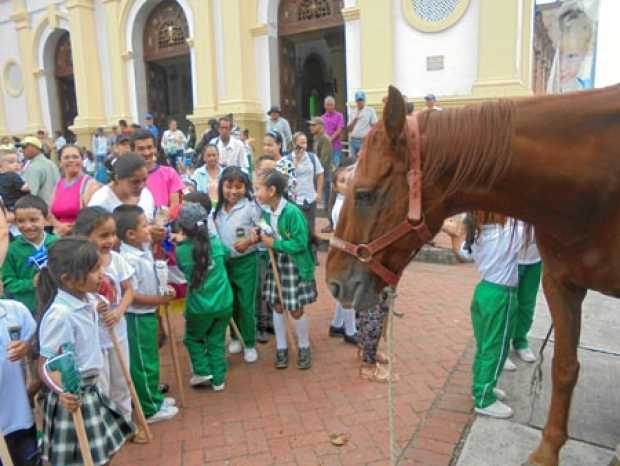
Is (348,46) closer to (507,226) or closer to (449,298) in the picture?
(449,298)

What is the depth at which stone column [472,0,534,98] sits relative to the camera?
9.48 meters

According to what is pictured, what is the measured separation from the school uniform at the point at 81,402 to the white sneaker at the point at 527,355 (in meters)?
3.00

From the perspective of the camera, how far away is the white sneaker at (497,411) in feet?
9.89

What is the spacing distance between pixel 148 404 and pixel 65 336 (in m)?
1.20

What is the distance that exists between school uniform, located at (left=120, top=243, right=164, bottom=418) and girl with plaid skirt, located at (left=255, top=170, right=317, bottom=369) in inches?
40.1

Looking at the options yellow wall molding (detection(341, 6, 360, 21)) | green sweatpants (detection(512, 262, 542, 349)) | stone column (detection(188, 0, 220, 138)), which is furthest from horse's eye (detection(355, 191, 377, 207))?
stone column (detection(188, 0, 220, 138))

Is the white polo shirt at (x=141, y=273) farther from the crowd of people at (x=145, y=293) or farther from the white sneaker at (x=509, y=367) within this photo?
the white sneaker at (x=509, y=367)

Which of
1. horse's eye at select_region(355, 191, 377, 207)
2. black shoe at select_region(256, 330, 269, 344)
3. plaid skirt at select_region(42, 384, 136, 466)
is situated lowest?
black shoe at select_region(256, 330, 269, 344)

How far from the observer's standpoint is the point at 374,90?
10.8 m

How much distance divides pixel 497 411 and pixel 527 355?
1.02 meters

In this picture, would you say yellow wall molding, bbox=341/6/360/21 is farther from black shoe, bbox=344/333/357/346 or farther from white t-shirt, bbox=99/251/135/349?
white t-shirt, bbox=99/251/135/349

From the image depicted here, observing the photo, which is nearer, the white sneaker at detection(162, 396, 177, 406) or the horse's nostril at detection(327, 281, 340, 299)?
the horse's nostril at detection(327, 281, 340, 299)

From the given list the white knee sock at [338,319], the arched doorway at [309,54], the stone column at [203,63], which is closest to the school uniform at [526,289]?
the white knee sock at [338,319]

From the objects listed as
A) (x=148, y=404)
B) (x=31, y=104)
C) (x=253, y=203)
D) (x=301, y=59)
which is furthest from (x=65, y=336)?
(x=31, y=104)
